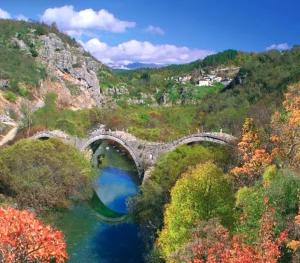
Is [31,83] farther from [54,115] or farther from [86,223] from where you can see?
[86,223]

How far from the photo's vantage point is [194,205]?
3584cm

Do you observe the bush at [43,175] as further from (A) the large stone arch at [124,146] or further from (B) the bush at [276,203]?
(B) the bush at [276,203]

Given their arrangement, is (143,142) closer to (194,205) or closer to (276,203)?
(194,205)

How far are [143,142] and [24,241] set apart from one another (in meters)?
51.1

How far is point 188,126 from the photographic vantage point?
117188 mm

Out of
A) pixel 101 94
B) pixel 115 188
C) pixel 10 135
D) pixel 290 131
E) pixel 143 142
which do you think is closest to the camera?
pixel 290 131

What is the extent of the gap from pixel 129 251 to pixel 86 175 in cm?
1590

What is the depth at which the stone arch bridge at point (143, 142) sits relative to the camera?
212ft

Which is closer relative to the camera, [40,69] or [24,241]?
[24,241]

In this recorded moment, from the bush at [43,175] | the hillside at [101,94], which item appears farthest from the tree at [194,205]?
the hillside at [101,94]

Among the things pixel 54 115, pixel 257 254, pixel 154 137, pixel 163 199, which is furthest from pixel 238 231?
pixel 54 115

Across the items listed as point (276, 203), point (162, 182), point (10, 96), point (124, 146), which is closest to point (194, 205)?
point (276, 203)

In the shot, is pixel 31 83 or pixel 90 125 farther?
pixel 31 83

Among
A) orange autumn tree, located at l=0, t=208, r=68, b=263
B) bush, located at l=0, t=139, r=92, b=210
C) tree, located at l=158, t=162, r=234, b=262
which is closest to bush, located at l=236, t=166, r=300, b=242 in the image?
tree, located at l=158, t=162, r=234, b=262
